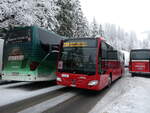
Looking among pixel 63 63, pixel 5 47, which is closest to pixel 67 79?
pixel 63 63

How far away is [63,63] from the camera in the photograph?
772 cm

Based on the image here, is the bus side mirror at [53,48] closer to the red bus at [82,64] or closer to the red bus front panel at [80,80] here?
the red bus at [82,64]

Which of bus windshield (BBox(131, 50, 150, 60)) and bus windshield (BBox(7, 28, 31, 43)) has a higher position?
bus windshield (BBox(7, 28, 31, 43))

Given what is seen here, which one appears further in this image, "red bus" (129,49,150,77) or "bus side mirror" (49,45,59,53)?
"red bus" (129,49,150,77)

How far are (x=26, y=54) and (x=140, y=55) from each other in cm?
1188

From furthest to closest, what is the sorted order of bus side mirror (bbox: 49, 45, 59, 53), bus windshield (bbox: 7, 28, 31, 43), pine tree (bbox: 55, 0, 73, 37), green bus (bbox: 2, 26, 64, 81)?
pine tree (bbox: 55, 0, 73, 37)
bus side mirror (bbox: 49, 45, 59, 53)
bus windshield (bbox: 7, 28, 31, 43)
green bus (bbox: 2, 26, 64, 81)

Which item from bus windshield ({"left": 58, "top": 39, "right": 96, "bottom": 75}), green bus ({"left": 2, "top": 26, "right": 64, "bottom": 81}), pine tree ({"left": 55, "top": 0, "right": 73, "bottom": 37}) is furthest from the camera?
pine tree ({"left": 55, "top": 0, "right": 73, "bottom": 37})

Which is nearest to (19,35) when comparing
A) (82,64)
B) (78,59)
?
(78,59)

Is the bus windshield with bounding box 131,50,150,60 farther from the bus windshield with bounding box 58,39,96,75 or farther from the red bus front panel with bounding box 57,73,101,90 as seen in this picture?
the red bus front panel with bounding box 57,73,101,90

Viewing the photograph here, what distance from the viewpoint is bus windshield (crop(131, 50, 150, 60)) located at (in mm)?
15033

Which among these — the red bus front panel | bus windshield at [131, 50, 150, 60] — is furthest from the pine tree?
the red bus front panel

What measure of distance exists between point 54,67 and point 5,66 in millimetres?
2992

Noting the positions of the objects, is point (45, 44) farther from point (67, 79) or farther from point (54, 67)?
point (67, 79)

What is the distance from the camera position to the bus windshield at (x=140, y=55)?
1503cm
